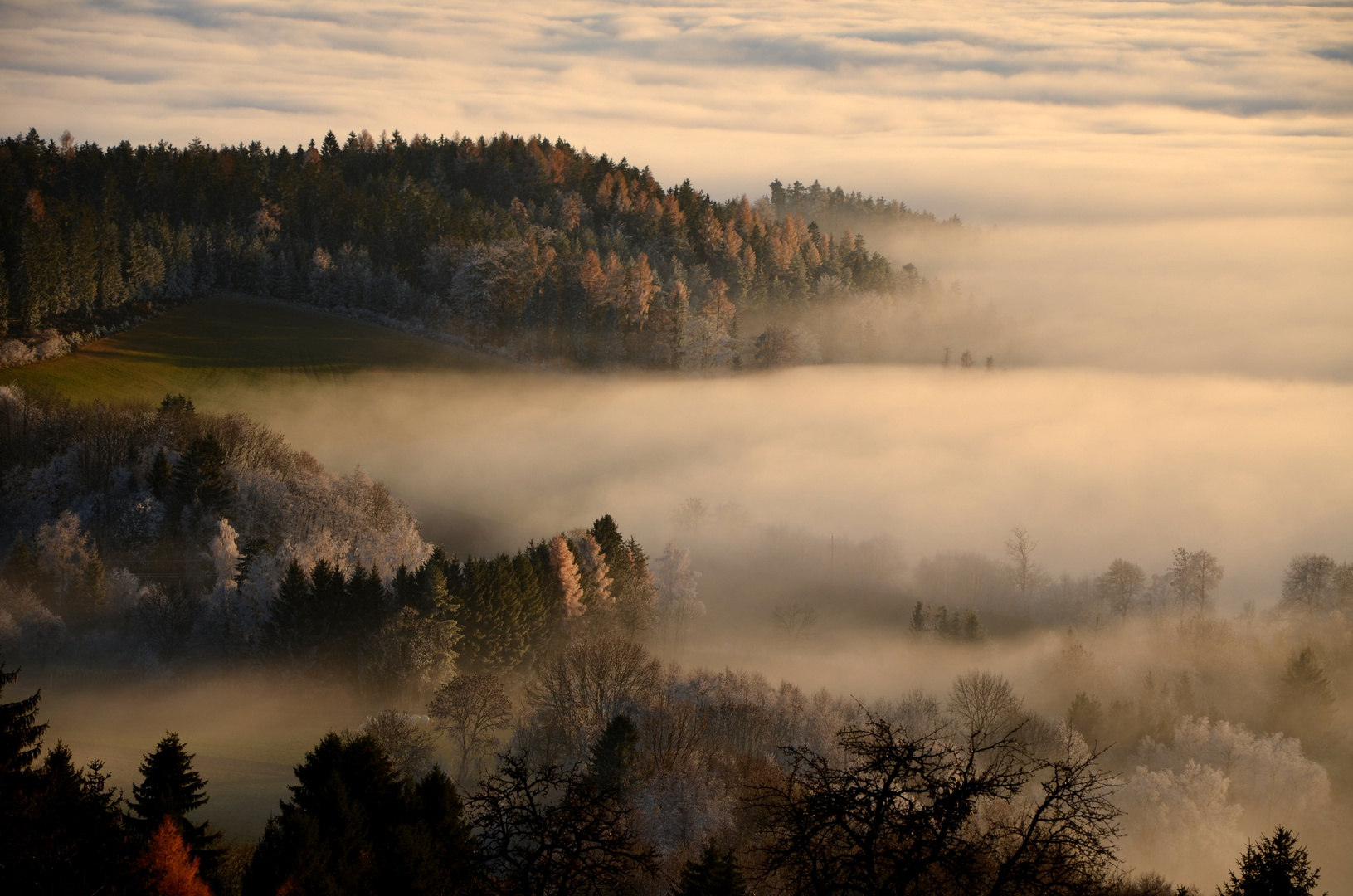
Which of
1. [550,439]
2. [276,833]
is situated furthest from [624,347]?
[276,833]

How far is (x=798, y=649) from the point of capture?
120m

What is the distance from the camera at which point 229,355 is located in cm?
14525

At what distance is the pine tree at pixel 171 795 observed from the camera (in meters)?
34.7

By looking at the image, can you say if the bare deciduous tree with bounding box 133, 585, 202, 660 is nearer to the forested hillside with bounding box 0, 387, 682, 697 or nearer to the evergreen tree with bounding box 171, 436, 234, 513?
the forested hillside with bounding box 0, 387, 682, 697

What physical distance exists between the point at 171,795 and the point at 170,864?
5.79 metres

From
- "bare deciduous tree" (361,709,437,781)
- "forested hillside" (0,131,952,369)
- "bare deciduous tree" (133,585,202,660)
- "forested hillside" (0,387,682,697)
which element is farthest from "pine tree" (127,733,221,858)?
"forested hillside" (0,131,952,369)

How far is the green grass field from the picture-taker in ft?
400

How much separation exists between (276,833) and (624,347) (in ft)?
482

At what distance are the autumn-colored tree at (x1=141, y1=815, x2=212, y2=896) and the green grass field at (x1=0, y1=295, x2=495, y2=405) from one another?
95.7 m

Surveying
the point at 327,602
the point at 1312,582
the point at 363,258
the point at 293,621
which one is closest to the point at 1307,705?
the point at 1312,582

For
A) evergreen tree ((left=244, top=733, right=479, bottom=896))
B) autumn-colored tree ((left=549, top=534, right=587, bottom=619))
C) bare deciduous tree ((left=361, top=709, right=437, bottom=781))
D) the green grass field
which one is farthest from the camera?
the green grass field

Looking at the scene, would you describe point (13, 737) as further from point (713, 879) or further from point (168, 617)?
point (168, 617)

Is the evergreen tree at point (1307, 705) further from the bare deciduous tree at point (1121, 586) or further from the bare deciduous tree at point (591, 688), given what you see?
the bare deciduous tree at point (591, 688)

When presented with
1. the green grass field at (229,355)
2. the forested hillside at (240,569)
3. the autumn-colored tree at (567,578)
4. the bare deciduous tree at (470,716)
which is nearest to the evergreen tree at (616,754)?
the bare deciduous tree at (470,716)
